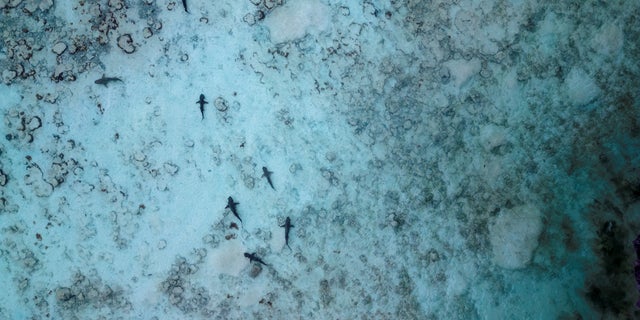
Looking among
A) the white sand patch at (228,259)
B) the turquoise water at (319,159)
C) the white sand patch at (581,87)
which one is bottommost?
the white sand patch at (228,259)

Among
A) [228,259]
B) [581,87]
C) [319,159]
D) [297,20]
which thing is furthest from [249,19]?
[581,87]

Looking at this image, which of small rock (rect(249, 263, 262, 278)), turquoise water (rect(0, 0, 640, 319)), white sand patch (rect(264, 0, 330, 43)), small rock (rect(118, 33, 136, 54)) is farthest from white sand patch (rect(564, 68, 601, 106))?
small rock (rect(118, 33, 136, 54))

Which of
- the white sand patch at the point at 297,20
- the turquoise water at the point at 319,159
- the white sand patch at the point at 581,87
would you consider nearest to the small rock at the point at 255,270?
the turquoise water at the point at 319,159

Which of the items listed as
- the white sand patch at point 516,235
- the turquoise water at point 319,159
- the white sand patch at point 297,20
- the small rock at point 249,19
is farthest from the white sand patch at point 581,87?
the small rock at point 249,19

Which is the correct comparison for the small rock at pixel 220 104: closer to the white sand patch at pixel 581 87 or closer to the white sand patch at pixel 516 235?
the white sand patch at pixel 516 235

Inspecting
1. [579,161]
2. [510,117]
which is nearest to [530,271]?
[579,161]

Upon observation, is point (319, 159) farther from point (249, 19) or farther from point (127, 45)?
point (127, 45)

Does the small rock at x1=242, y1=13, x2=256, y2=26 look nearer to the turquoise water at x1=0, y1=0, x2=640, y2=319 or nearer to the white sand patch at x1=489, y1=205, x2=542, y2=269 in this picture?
the turquoise water at x1=0, y1=0, x2=640, y2=319

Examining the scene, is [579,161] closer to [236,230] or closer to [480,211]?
[480,211]

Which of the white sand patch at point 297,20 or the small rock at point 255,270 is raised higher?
the white sand patch at point 297,20
